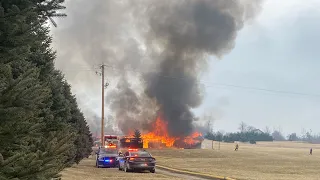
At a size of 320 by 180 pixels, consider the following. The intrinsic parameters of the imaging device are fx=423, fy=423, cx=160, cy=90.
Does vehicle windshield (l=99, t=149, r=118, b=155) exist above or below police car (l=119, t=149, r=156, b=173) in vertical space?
above

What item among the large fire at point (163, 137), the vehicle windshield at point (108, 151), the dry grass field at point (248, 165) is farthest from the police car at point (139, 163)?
the large fire at point (163, 137)

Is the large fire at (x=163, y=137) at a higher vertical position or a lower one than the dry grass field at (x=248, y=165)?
higher

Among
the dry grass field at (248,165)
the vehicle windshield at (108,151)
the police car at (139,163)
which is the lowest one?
the dry grass field at (248,165)

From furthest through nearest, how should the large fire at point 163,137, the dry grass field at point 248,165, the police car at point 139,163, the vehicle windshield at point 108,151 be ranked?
1. the large fire at point 163,137
2. the vehicle windshield at point 108,151
3. the police car at point 139,163
4. the dry grass field at point 248,165

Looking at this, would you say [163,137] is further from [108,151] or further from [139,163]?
[139,163]

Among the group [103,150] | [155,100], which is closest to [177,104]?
[155,100]

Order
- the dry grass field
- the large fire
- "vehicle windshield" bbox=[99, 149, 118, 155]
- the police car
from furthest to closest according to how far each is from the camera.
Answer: the large fire → "vehicle windshield" bbox=[99, 149, 118, 155] → the police car → the dry grass field

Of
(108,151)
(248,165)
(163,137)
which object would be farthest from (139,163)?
(163,137)

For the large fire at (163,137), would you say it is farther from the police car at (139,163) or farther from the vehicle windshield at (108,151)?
the police car at (139,163)

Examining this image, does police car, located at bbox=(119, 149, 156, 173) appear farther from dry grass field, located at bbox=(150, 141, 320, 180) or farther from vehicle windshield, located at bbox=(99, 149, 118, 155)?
vehicle windshield, located at bbox=(99, 149, 118, 155)

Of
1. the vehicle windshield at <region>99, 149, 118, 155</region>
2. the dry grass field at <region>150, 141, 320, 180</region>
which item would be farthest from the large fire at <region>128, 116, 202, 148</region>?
the vehicle windshield at <region>99, 149, 118, 155</region>

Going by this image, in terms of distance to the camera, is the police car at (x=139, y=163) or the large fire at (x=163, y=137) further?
the large fire at (x=163, y=137)

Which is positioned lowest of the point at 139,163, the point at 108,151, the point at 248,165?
the point at 248,165

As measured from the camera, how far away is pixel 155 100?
299 ft
